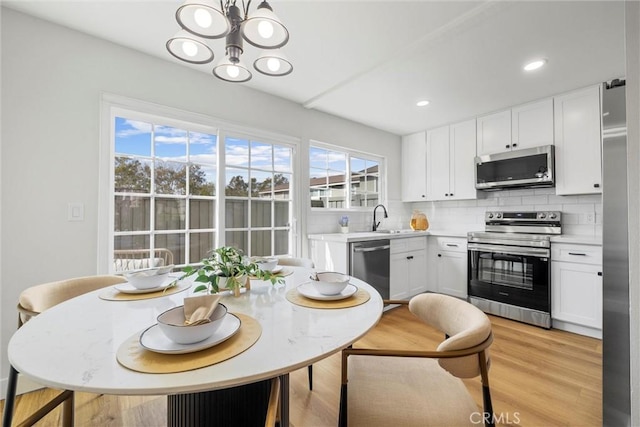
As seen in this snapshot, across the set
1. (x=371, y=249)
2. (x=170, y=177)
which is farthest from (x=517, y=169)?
(x=170, y=177)

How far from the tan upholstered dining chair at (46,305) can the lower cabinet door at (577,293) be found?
3725mm

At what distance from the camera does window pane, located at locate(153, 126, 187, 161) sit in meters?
2.38

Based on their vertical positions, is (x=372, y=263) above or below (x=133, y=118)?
below

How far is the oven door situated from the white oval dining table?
256 cm

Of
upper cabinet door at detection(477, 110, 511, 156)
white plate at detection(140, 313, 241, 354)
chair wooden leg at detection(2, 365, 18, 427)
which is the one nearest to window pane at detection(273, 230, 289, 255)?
chair wooden leg at detection(2, 365, 18, 427)

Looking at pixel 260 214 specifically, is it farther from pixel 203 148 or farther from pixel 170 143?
pixel 170 143

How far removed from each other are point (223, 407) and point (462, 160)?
151 inches

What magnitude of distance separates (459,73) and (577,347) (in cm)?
265

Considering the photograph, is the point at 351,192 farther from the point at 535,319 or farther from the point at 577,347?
the point at 577,347

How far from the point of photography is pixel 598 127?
2.72 metres

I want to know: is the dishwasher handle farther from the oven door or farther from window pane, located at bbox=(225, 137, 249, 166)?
window pane, located at bbox=(225, 137, 249, 166)

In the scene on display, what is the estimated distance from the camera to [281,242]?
10.4 feet

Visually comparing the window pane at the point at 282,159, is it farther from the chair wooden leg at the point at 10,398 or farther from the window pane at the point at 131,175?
the chair wooden leg at the point at 10,398

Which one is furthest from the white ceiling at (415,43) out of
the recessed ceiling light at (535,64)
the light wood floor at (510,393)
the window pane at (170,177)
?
the light wood floor at (510,393)
